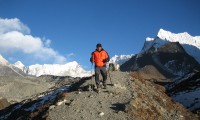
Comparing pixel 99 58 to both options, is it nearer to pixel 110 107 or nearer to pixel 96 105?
pixel 96 105

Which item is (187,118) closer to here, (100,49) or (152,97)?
(152,97)

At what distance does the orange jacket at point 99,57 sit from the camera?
2822cm

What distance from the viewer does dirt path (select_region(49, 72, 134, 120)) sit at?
73.8ft

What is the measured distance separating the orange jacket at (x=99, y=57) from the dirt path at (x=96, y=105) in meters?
2.34

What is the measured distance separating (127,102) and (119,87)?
190 inches

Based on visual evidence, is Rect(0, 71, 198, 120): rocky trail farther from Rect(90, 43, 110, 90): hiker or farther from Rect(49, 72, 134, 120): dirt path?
Rect(90, 43, 110, 90): hiker

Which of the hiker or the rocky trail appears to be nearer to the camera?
the rocky trail

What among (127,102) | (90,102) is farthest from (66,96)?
(127,102)

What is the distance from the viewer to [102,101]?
25609mm

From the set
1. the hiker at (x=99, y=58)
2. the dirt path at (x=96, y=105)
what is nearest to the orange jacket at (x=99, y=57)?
the hiker at (x=99, y=58)

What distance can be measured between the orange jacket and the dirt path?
234 centimetres

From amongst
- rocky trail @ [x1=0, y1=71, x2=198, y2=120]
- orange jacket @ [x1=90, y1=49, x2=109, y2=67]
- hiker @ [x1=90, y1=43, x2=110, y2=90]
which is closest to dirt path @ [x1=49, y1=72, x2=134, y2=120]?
rocky trail @ [x1=0, y1=71, x2=198, y2=120]

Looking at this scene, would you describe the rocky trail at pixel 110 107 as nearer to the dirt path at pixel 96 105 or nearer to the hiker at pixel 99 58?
the dirt path at pixel 96 105

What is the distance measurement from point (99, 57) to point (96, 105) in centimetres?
485
